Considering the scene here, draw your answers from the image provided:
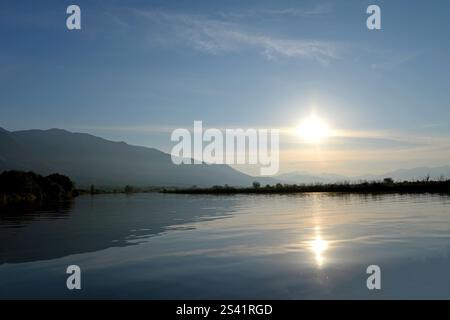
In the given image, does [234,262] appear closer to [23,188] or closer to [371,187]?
[371,187]

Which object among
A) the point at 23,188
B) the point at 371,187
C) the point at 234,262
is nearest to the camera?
the point at 234,262

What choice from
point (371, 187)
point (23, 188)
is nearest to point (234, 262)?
point (371, 187)

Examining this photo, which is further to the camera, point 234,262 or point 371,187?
point 371,187

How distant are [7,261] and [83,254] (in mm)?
2522

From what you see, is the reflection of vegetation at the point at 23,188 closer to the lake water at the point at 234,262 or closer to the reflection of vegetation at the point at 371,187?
the reflection of vegetation at the point at 371,187

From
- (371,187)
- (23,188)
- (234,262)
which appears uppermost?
(23,188)

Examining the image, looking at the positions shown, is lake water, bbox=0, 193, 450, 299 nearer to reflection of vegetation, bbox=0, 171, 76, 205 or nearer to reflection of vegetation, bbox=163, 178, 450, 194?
reflection of vegetation, bbox=163, 178, 450, 194

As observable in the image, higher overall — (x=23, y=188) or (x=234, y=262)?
(x=23, y=188)

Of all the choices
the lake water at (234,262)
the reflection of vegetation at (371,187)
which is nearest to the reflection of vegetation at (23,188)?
the reflection of vegetation at (371,187)

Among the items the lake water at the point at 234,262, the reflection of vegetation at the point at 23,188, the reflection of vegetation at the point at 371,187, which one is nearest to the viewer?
the lake water at the point at 234,262

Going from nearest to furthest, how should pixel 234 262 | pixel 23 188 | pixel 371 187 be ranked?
pixel 234 262
pixel 23 188
pixel 371 187
